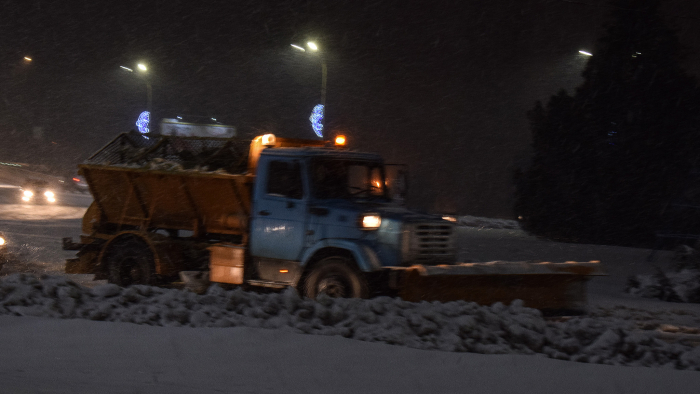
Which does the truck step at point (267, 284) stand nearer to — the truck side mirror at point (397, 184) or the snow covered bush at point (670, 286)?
the truck side mirror at point (397, 184)

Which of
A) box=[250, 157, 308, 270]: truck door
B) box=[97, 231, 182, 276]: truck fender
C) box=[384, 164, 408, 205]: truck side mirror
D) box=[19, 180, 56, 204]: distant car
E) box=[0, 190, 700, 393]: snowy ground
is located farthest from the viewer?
box=[19, 180, 56, 204]: distant car

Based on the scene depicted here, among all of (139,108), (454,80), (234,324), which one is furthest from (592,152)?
(139,108)

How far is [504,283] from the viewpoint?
9102 mm

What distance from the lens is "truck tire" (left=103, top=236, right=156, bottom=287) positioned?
10.6 meters

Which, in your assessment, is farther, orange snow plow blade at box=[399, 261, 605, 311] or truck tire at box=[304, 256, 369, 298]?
truck tire at box=[304, 256, 369, 298]

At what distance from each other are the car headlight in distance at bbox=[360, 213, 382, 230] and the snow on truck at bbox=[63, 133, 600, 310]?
1cm

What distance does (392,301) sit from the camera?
764cm

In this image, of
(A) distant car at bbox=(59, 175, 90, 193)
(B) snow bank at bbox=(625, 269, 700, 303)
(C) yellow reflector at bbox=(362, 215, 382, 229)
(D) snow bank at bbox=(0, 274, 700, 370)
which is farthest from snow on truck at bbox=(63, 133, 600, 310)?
(A) distant car at bbox=(59, 175, 90, 193)

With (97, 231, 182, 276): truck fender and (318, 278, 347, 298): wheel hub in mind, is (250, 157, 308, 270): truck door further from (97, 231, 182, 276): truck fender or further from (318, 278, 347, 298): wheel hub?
(97, 231, 182, 276): truck fender

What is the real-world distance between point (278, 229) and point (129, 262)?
9.28 ft

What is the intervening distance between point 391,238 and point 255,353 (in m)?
3.04

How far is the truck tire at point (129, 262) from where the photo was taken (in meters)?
10.6

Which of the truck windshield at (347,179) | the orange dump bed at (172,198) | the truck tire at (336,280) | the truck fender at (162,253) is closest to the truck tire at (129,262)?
the truck fender at (162,253)

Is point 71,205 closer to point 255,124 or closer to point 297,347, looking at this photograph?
point 255,124
